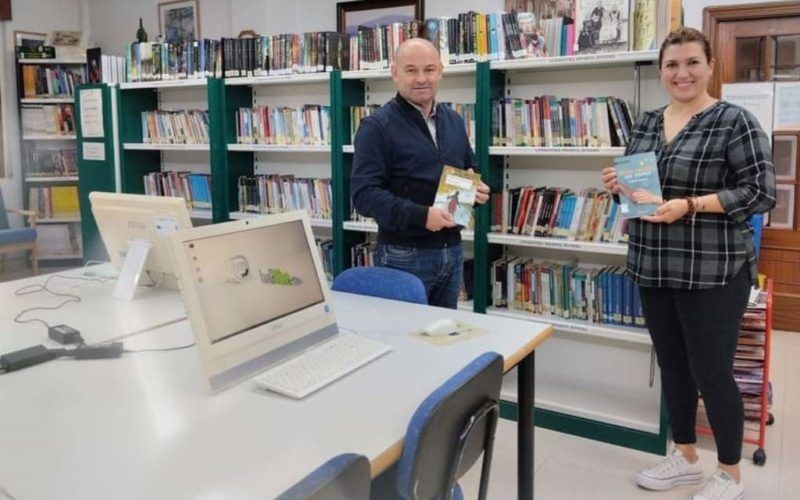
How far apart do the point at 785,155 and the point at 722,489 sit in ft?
10.4

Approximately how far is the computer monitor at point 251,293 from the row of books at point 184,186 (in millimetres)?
2871

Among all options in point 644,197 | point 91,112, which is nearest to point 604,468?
point 644,197

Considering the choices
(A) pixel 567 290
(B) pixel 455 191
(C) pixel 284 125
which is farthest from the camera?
(C) pixel 284 125

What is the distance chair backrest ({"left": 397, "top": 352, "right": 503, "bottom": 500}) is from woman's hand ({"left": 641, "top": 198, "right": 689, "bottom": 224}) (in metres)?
1.01

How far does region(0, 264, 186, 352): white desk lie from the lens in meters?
2.12

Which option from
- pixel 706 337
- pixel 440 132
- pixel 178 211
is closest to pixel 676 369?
pixel 706 337

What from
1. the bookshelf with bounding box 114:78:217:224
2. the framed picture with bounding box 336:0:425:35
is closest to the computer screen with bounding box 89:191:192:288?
the bookshelf with bounding box 114:78:217:224

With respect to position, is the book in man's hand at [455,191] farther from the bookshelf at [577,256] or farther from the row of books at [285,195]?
the row of books at [285,195]

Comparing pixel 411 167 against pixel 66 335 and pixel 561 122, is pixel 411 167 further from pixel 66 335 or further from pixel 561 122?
pixel 66 335

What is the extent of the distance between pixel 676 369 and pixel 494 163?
1344 mm

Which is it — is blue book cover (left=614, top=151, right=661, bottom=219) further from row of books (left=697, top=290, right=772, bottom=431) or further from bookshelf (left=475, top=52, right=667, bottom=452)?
row of books (left=697, top=290, right=772, bottom=431)

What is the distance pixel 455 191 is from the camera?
265 cm

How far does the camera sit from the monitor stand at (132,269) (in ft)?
8.31

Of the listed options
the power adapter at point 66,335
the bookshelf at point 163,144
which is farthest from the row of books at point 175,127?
the power adapter at point 66,335
